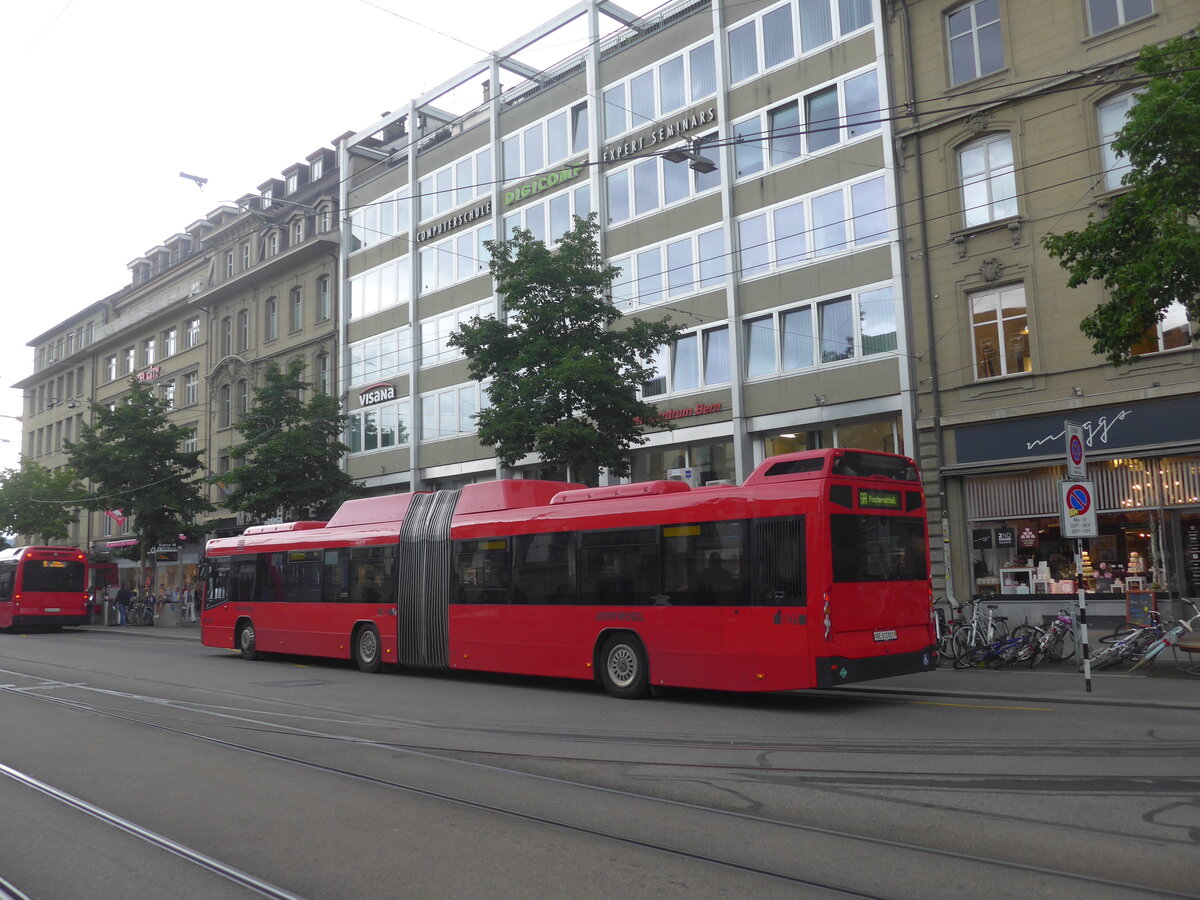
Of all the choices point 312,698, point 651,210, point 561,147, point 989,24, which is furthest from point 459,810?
point 561,147

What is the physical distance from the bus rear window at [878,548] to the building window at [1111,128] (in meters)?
10.6

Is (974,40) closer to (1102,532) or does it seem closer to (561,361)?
(1102,532)

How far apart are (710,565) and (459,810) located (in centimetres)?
606

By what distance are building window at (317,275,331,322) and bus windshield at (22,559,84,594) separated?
1292cm

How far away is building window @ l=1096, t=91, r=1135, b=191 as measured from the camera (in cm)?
1942

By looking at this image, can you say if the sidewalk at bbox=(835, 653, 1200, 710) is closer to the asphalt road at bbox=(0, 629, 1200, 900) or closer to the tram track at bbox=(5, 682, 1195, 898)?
the asphalt road at bbox=(0, 629, 1200, 900)

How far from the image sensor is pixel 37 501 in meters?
50.6

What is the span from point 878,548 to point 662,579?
107 inches

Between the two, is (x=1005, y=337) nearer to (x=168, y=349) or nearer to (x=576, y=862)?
(x=576, y=862)

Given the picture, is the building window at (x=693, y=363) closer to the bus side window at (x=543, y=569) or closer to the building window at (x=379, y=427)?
the bus side window at (x=543, y=569)

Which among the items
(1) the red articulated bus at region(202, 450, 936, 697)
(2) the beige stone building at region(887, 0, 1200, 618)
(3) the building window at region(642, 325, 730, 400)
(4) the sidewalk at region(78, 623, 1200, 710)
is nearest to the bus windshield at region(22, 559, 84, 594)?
(1) the red articulated bus at region(202, 450, 936, 697)

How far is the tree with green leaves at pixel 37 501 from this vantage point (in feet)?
167

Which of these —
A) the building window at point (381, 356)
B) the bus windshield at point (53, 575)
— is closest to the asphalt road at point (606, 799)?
the bus windshield at point (53, 575)

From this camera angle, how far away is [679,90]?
90.4ft
